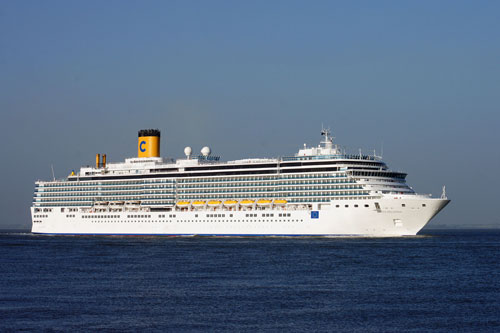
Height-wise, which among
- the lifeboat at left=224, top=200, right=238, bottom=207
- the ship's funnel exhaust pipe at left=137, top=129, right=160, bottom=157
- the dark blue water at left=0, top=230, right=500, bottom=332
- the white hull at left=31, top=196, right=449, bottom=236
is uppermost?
the ship's funnel exhaust pipe at left=137, top=129, right=160, bottom=157

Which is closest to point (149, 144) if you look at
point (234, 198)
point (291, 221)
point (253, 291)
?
point (234, 198)

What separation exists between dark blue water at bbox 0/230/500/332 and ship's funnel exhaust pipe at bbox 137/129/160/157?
52.3 meters

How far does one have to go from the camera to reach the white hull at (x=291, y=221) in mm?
88625

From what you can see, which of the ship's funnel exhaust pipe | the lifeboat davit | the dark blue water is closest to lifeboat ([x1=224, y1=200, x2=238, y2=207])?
the lifeboat davit

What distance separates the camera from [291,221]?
3716 inches

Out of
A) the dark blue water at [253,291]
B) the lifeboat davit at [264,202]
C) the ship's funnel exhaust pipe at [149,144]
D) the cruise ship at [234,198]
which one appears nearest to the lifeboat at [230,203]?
the cruise ship at [234,198]

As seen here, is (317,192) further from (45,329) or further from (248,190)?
(45,329)

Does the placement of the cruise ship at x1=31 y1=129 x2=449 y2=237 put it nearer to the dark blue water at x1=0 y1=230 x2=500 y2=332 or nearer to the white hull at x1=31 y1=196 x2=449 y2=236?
the white hull at x1=31 y1=196 x2=449 y2=236

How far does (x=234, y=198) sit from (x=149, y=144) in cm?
2432

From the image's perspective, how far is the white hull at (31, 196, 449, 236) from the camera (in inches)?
3489

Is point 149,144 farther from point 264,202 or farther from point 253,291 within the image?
point 253,291

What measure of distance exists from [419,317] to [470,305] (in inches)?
203

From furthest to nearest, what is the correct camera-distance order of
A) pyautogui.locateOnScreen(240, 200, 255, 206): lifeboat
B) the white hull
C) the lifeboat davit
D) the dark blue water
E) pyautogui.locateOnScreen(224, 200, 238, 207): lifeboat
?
pyautogui.locateOnScreen(224, 200, 238, 207): lifeboat, pyautogui.locateOnScreen(240, 200, 255, 206): lifeboat, the lifeboat davit, the white hull, the dark blue water

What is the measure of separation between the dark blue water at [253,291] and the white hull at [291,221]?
19.4 metres
